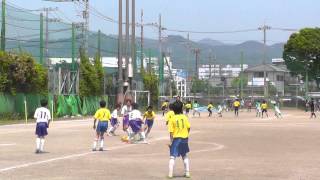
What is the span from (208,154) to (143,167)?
4330 millimetres

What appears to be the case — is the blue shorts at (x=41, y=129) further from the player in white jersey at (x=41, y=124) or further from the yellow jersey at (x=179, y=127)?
the yellow jersey at (x=179, y=127)

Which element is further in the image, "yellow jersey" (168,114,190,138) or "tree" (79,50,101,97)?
"tree" (79,50,101,97)

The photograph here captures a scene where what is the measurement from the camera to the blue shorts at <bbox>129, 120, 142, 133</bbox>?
24609 mm

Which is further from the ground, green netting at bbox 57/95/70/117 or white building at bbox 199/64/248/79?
white building at bbox 199/64/248/79

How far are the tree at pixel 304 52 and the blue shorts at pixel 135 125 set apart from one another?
70.0m

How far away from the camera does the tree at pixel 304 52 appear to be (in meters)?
92.1

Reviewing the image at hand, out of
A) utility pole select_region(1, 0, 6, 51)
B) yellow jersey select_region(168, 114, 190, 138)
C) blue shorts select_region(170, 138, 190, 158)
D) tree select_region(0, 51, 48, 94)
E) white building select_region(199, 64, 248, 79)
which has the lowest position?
blue shorts select_region(170, 138, 190, 158)

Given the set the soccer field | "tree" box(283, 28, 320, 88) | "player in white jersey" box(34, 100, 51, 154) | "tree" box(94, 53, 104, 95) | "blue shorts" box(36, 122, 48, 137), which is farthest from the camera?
"tree" box(283, 28, 320, 88)

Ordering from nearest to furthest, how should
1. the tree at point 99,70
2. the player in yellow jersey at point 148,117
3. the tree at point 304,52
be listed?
1. the player in yellow jersey at point 148,117
2. the tree at point 99,70
3. the tree at point 304,52

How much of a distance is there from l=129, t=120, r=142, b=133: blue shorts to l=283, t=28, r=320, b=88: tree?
2754 inches

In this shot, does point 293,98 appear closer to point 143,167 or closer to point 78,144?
point 78,144

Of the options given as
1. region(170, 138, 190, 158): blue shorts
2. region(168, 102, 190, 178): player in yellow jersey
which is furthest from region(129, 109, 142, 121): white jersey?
region(170, 138, 190, 158): blue shorts

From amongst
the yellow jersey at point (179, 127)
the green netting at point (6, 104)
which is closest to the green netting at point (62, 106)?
the green netting at point (6, 104)

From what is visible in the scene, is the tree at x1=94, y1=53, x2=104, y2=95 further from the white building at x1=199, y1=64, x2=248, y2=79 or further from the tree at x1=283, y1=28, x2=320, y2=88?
the white building at x1=199, y1=64, x2=248, y2=79
